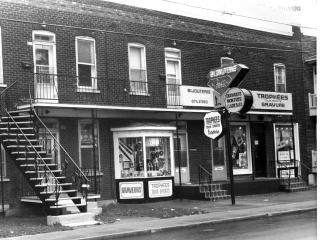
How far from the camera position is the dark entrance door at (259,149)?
2184cm

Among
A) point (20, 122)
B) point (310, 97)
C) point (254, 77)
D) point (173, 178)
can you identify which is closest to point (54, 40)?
point (20, 122)

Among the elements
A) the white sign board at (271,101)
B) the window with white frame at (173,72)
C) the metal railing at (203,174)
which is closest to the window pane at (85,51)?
the window with white frame at (173,72)

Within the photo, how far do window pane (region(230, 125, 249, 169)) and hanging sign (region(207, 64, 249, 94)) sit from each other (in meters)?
6.72

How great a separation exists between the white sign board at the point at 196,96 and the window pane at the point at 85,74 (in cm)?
311

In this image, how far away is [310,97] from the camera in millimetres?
23266

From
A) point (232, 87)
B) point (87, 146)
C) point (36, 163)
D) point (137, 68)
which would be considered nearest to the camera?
point (36, 163)

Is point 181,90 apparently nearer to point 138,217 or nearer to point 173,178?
point 173,178

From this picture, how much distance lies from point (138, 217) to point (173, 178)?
426 cm

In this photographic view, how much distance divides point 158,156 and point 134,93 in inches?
88.7

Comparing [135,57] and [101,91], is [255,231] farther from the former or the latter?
[135,57]

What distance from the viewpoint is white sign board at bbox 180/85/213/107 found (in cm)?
1739

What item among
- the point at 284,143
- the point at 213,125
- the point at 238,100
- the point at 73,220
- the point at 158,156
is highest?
the point at 238,100

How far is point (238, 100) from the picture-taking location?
44.7 ft

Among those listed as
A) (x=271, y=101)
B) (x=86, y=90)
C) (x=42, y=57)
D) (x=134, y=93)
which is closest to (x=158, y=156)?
(x=134, y=93)
